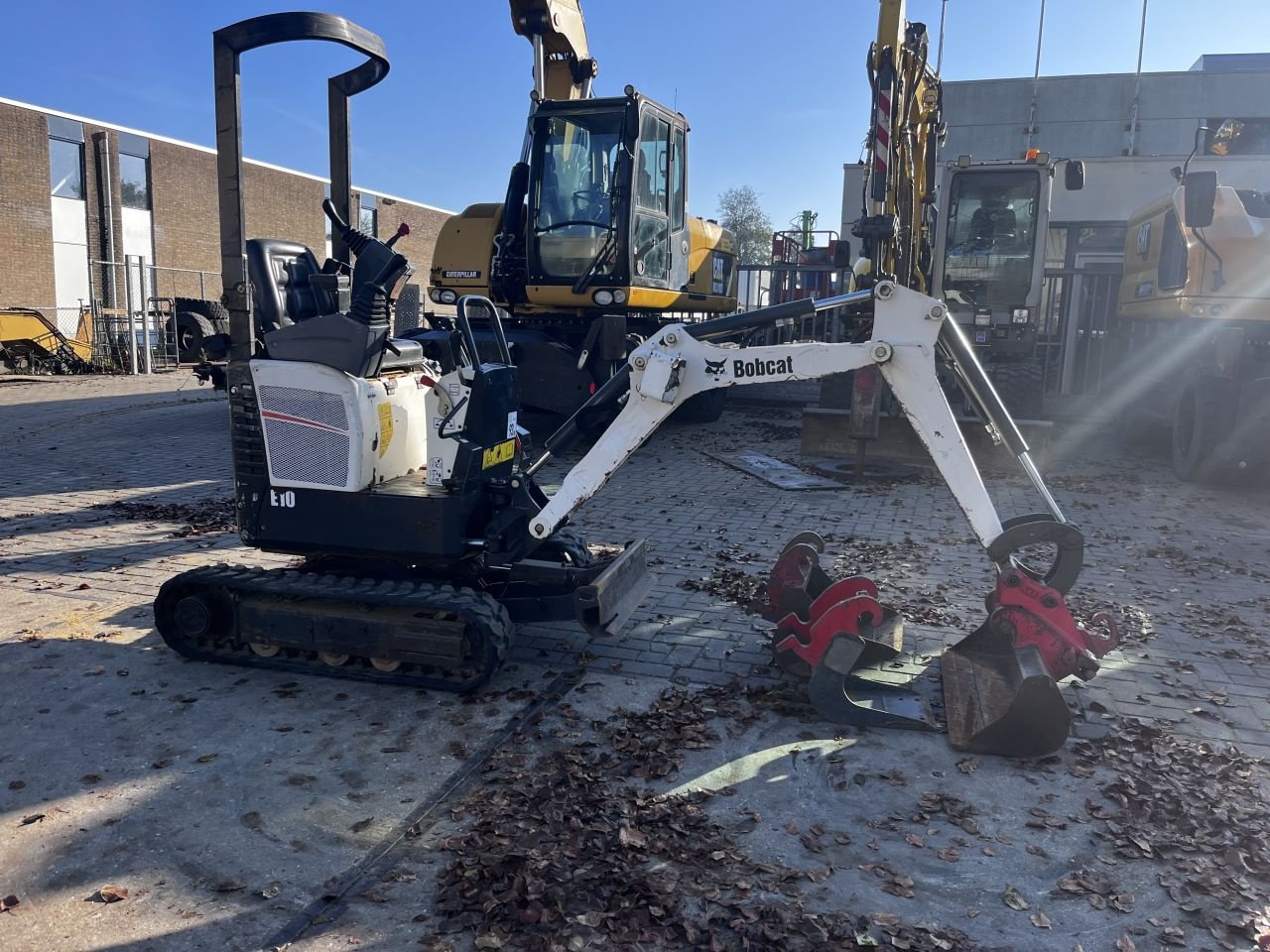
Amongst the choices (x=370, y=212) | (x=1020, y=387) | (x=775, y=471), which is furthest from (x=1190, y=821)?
(x=370, y=212)

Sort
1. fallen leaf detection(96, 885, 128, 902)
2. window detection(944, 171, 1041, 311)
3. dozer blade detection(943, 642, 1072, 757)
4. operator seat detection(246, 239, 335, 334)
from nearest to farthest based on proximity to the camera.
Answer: fallen leaf detection(96, 885, 128, 902), dozer blade detection(943, 642, 1072, 757), operator seat detection(246, 239, 335, 334), window detection(944, 171, 1041, 311)

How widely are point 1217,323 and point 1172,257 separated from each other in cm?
142

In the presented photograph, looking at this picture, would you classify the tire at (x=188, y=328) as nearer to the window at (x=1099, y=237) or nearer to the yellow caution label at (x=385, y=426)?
the yellow caution label at (x=385, y=426)

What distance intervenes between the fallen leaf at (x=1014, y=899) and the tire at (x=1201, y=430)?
815 cm

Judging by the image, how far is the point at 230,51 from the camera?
4.59 meters

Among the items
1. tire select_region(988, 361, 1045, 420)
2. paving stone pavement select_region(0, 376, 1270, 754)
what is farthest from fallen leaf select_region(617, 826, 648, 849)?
tire select_region(988, 361, 1045, 420)

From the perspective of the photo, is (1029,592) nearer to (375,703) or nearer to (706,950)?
(706,950)

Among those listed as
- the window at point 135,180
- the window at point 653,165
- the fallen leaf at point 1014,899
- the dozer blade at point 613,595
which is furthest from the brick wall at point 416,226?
the fallen leaf at point 1014,899

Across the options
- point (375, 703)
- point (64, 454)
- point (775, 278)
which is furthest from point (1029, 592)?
point (775, 278)

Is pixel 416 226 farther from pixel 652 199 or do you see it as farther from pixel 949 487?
pixel 949 487

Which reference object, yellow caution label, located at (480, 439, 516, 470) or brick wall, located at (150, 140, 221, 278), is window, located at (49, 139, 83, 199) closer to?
brick wall, located at (150, 140, 221, 278)

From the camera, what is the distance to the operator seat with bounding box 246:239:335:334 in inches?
192

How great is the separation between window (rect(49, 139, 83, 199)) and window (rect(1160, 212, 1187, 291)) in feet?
100

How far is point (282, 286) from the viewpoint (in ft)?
16.4
